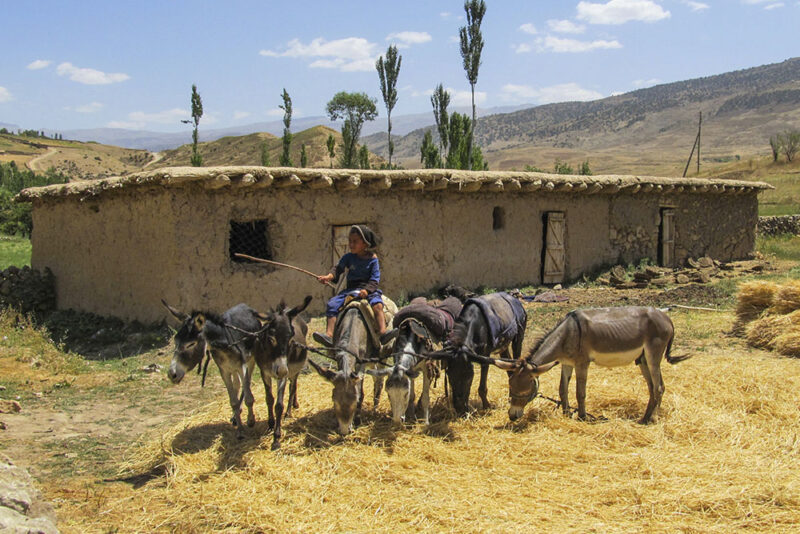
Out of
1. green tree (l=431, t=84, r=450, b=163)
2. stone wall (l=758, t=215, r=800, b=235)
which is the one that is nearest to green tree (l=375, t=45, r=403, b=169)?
green tree (l=431, t=84, r=450, b=163)

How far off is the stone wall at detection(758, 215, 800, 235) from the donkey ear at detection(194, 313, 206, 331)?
25.5 metres

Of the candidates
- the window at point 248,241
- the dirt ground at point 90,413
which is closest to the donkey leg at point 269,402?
the dirt ground at point 90,413

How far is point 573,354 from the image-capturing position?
5812mm

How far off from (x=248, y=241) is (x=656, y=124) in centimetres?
10414

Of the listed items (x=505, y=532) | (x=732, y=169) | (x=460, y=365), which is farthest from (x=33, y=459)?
(x=732, y=169)

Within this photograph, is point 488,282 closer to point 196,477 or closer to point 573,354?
point 573,354

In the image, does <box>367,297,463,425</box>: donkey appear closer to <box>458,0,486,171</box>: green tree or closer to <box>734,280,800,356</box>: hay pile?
<box>734,280,800,356</box>: hay pile

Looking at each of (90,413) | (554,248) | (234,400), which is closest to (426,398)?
(234,400)

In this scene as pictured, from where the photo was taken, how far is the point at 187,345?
17.7 feet

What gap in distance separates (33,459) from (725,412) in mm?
6555

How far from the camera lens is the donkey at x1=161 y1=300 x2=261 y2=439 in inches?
211

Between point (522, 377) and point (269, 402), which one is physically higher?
point (522, 377)

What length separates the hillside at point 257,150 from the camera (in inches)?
2343

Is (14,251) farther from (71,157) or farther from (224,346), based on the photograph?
(71,157)
